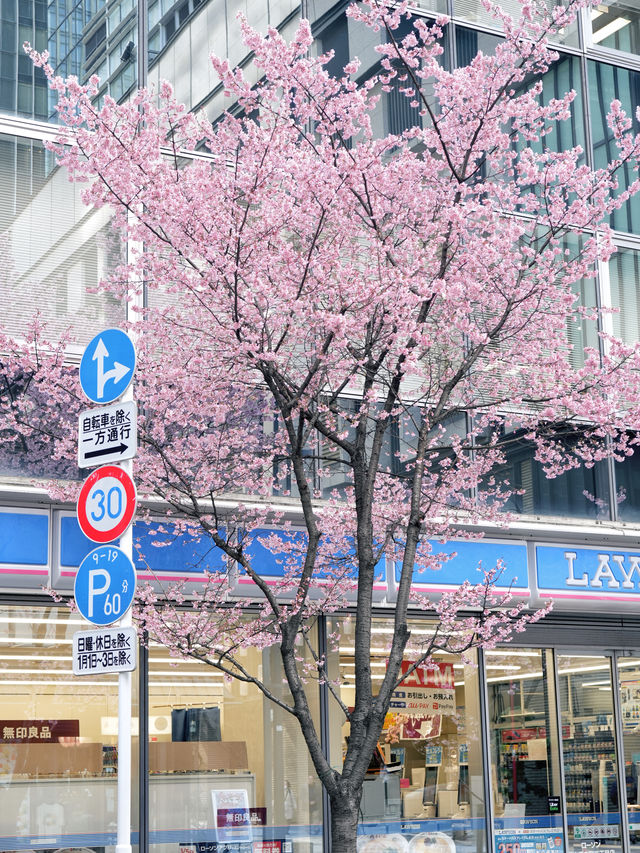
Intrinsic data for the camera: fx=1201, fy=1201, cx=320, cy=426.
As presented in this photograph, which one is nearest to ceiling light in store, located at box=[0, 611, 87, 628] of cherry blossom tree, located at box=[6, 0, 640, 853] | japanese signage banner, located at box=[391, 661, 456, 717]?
cherry blossom tree, located at box=[6, 0, 640, 853]

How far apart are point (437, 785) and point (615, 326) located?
20.5 ft

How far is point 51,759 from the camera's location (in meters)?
10.9

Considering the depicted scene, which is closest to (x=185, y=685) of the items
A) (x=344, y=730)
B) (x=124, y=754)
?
(x=344, y=730)

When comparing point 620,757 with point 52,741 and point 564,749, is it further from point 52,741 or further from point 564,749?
point 52,741

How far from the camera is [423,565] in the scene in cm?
1192

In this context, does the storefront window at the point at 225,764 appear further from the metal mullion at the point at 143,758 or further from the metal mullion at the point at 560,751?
the metal mullion at the point at 560,751

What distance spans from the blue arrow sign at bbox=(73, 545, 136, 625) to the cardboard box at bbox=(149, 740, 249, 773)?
4822mm

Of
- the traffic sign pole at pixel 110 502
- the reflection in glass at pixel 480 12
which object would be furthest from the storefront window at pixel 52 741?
the reflection in glass at pixel 480 12

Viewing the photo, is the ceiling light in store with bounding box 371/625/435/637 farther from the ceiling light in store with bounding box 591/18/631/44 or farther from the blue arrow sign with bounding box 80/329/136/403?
the ceiling light in store with bounding box 591/18/631/44

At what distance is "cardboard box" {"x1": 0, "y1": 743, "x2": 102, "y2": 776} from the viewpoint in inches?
422

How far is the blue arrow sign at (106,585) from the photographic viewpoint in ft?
21.9

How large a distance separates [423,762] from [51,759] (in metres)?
4.22

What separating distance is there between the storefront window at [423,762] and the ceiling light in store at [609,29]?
27.0ft

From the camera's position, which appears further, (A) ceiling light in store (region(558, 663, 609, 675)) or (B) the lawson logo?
(A) ceiling light in store (region(558, 663, 609, 675))
